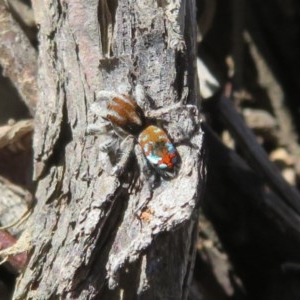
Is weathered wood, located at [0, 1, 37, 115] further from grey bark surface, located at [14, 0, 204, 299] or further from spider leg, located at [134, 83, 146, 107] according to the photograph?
spider leg, located at [134, 83, 146, 107]

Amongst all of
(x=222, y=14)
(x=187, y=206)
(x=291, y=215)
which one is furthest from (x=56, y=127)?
(x=222, y=14)

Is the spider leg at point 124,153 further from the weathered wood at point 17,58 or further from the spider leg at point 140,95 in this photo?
the weathered wood at point 17,58

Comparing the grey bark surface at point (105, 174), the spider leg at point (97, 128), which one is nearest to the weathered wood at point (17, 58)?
the grey bark surface at point (105, 174)

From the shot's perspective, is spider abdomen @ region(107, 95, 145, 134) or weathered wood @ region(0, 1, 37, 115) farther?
weathered wood @ region(0, 1, 37, 115)

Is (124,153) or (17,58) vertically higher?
(17,58)

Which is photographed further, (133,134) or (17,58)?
(17,58)

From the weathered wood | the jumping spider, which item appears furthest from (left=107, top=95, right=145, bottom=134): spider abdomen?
the weathered wood

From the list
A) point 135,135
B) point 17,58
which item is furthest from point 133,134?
point 17,58

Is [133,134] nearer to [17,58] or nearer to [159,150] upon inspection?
[159,150]
